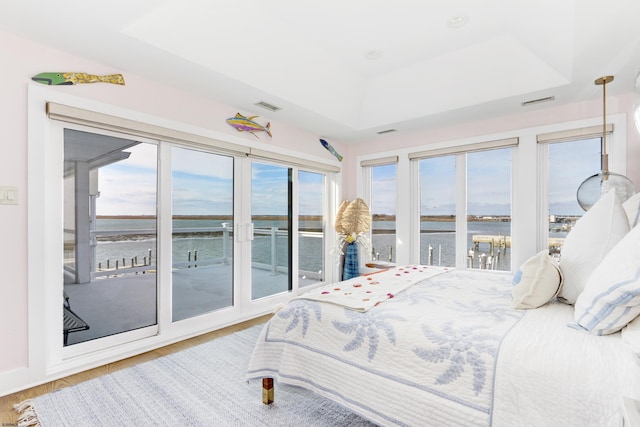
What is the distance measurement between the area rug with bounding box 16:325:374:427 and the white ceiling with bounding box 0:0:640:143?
7.55 feet

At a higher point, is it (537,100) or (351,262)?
(537,100)

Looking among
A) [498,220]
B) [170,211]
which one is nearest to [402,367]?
[170,211]

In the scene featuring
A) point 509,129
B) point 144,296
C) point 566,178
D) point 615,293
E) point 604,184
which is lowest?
point 144,296

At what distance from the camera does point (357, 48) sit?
2.91 metres

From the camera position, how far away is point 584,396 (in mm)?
967

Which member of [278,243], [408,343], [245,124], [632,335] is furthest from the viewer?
[278,243]

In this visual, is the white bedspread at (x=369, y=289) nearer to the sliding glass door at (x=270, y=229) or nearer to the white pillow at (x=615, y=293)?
the white pillow at (x=615, y=293)

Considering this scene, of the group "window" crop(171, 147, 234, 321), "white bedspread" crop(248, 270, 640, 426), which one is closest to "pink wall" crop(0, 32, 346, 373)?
"window" crop(171, 147, 234, 321)

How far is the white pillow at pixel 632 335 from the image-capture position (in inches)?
38.6

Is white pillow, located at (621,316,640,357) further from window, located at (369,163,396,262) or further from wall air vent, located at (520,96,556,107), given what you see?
window, located at (369,163,396,262)

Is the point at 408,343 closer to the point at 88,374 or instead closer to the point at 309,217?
the point at 88,374

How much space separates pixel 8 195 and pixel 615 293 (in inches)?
128

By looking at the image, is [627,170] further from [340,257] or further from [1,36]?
[1,36]

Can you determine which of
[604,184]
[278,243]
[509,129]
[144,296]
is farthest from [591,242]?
[144,296]
